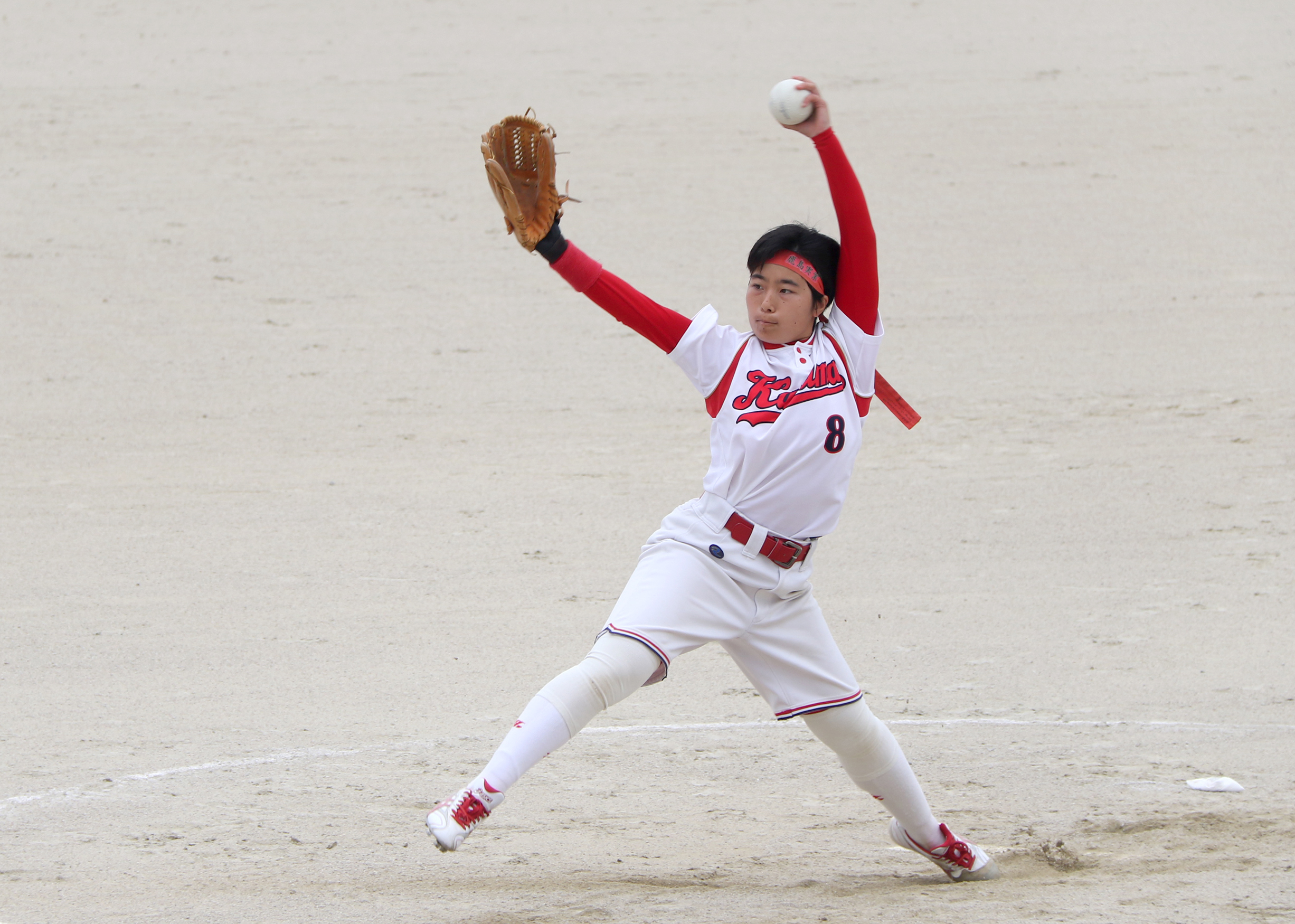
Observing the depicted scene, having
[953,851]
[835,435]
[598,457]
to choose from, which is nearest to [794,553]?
[835,435]

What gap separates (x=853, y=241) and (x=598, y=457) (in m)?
5.16

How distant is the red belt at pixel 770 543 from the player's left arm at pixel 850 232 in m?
0.60

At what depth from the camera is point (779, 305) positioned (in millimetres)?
3629

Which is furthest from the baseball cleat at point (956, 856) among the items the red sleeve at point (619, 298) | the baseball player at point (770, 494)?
the red sleeve at point (619, 298)

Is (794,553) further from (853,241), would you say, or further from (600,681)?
(853,241)

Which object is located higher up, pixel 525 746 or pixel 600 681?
pixel 600 681

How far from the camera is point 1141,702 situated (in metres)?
5.46

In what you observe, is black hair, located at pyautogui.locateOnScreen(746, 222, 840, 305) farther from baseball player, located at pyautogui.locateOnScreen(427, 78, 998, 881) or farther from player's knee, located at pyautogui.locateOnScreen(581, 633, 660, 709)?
player's knee, located at pyautogui.locateOnScreen(581, 633, 660, 709)

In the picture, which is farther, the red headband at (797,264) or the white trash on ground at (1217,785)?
the white trash on ground at (1217,785)

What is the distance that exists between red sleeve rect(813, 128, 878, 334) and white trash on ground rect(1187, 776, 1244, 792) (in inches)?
79.3

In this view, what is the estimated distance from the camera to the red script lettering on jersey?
11.6 feet

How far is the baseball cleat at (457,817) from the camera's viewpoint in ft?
10.3

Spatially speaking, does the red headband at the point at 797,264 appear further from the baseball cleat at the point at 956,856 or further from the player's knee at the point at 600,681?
the baseball cleat at the point at 956,856

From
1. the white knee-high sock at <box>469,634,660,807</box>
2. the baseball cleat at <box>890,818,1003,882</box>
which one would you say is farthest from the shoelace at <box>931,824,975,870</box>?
the white knee-high sock at <box>469,634,660,807</box>
